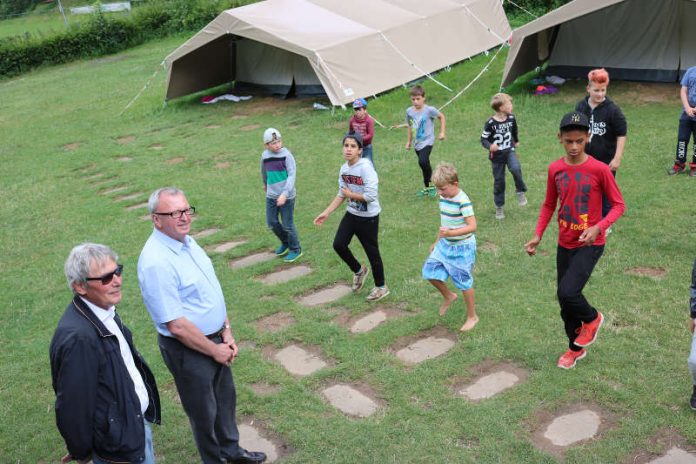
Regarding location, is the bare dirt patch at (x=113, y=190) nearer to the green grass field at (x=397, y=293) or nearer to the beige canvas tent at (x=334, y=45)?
the green grass field at (x=397, y=293)

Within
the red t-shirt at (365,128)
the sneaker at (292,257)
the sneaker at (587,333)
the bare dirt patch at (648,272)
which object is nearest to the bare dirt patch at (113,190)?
the red t-shirt at (365,128)

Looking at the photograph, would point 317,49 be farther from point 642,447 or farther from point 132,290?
point 642,447

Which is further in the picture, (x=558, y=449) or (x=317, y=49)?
(x=317, y=49)

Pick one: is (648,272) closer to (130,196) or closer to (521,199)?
(521,199)

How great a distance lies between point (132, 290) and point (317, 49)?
8.51 m

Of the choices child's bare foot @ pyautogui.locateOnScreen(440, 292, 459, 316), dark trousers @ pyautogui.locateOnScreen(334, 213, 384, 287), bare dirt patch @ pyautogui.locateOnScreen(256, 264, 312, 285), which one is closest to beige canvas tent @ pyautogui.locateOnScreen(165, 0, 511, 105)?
bare dirt patch @ pyautogui.locateOnScreen(256, 264, 312, 285)

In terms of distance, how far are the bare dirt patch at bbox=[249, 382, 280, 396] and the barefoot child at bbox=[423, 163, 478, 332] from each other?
1.63 m

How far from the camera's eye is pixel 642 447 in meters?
4.04

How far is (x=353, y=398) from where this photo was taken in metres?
4.90

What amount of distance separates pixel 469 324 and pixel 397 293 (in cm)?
101

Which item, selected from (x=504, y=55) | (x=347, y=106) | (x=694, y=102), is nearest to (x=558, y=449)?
(x=694, y=102)

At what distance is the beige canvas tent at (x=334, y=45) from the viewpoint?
572 inches

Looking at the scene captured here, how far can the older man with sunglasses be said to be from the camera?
9.71ft

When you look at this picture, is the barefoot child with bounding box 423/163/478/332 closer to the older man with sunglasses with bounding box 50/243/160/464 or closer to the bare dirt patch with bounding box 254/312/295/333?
the bare dirt patch with bounding box 254/312/295/333
